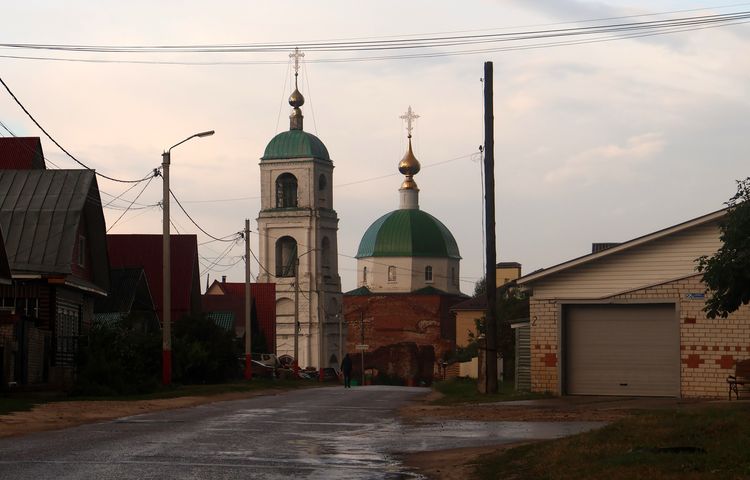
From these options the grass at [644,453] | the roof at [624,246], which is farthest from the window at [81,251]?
the grass at [644,453]

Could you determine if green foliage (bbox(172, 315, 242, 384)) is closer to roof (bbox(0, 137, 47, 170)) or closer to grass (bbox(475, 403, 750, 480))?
roof (bbox(0, 137, 47, 170))

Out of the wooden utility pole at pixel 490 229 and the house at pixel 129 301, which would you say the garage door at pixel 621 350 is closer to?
the wooden utility pole at pixel 490 229

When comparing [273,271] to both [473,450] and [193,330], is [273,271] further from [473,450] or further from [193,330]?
[473,450]

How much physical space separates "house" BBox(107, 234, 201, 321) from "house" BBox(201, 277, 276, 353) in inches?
473

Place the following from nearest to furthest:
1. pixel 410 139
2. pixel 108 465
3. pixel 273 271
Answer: pixel 108 465 < pixel 273 271 < pixel 410 139

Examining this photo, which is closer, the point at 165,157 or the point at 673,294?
the point at 673,294

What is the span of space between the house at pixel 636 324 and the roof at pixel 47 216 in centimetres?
1407

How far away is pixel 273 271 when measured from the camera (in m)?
111

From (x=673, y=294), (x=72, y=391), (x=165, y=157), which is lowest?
(x=72, y=391)

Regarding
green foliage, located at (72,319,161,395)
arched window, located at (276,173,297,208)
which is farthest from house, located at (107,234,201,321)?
arched window, located at (276,173,297,208)

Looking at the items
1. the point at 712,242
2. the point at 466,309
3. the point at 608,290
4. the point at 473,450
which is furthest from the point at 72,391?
the point at 466,309

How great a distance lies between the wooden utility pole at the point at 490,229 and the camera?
114ft

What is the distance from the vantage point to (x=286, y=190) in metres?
113

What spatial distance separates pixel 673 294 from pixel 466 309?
70.3m
